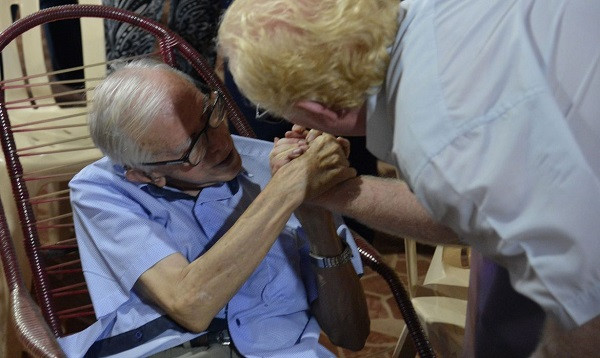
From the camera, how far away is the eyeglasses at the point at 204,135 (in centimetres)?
174

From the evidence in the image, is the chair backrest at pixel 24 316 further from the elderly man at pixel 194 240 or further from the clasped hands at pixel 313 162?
the clasped hands at pixel 313 162

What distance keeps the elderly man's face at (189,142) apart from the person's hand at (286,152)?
158 mm

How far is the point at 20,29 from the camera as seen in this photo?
2080mm

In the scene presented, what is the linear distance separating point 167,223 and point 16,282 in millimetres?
383

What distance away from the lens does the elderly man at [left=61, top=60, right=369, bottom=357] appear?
5.32ft

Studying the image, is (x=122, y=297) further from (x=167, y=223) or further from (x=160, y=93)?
(x=160, y=93)

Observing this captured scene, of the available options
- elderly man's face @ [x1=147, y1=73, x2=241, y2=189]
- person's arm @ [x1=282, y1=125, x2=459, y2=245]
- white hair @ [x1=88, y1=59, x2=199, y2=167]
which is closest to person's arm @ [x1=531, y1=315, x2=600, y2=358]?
person's arm @ [x1=282, y1=125, x2=459, y2=245]

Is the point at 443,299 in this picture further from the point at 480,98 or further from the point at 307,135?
the point at 480,98

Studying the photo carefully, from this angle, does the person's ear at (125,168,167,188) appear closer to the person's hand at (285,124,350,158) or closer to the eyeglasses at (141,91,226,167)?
the eyeglasses at (141,91,226,167)

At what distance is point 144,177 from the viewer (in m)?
1.77

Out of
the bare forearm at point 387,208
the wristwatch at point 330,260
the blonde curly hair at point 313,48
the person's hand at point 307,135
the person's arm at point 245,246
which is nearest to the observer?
the blonde curly hair at point 313,48

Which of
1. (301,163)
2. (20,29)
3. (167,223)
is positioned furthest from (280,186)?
(20,29)

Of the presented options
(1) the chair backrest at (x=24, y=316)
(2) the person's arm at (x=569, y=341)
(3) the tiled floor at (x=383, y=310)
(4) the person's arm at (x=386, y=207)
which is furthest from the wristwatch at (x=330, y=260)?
(3) the tiled floor at (x=383, y=310)

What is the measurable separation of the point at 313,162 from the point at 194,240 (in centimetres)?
36
